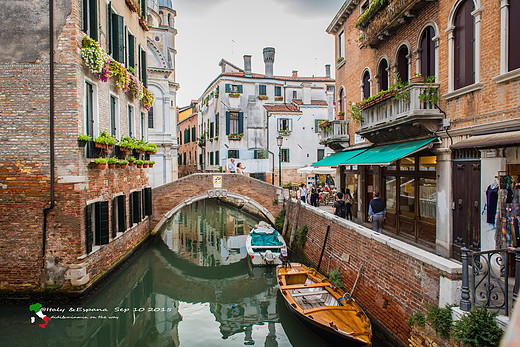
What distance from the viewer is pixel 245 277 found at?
12.4 metres

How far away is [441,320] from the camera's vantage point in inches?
201

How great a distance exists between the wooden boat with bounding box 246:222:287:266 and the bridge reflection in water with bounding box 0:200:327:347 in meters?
0.40

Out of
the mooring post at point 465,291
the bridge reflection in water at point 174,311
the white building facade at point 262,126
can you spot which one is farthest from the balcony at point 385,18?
the white building facade at point 262,126

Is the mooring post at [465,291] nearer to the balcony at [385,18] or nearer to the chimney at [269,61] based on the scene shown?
the balcony at [385,18]

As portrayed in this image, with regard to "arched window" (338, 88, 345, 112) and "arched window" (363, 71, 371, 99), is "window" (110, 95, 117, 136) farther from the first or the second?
"arched window" (338, 88, 345, 112)

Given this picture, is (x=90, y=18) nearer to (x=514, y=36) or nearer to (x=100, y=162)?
(x=100, y=162)

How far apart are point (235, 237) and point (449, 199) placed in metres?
12.1

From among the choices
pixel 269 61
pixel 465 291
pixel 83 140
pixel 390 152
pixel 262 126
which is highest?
pixel 269 61

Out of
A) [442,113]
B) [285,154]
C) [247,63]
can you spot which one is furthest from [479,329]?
[247,63]

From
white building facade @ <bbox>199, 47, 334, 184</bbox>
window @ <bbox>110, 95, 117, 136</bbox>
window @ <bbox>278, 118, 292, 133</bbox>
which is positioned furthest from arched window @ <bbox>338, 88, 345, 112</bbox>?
window @ <bbox>278, 118, 292, 133</bbox>

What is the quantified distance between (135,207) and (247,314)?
6124 millimetres

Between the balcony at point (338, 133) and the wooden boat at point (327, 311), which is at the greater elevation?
the balcony at point (338, 133)

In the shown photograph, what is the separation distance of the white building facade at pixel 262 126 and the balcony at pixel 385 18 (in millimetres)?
14634

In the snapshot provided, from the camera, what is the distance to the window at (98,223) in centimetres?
908
